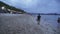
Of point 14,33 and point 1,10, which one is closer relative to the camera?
point 14,33

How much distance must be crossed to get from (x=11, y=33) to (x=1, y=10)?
97.5ft

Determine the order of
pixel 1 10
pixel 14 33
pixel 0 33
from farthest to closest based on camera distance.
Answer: pixel 1 10
pixel 14 33
pixel 0 33

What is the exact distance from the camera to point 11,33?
270 inches

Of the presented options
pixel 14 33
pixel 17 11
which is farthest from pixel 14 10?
pixel 14 33

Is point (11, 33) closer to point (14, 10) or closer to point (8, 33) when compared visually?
point (8, 33)

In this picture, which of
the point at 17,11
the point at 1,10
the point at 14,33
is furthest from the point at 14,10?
the point at 14,33

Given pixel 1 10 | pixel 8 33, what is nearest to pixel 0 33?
pixel 8 33

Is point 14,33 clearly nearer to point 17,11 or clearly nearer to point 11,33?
point 11,33

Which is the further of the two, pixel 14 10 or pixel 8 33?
pixel 14 10

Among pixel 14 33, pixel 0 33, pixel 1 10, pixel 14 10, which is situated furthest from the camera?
pixel 14 10

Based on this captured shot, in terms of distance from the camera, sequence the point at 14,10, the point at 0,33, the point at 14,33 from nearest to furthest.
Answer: the point at 0,33 → the point at 14,33 → the point at 14,10

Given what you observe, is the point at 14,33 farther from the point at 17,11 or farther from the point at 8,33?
the point at 17,11

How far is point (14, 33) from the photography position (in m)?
6.95

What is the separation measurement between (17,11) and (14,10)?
4.85 feet
